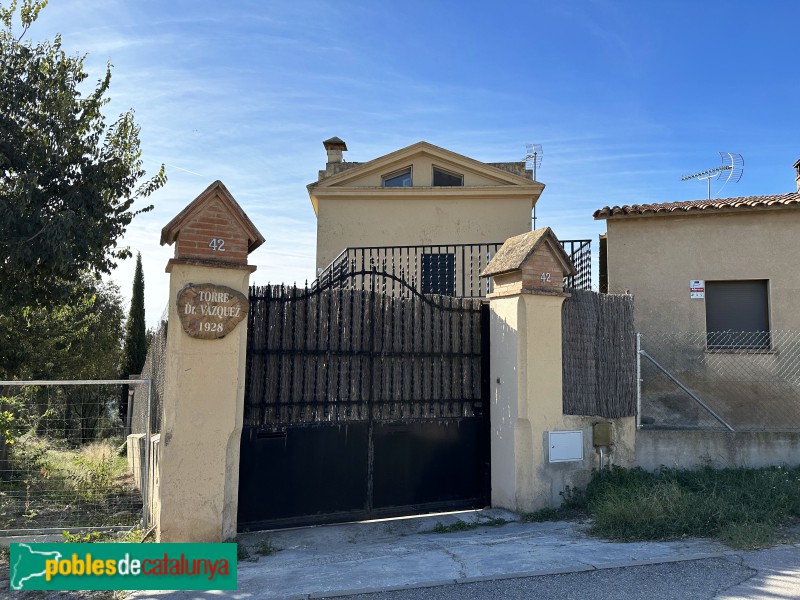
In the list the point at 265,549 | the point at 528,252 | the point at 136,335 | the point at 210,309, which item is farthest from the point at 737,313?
the point at 136,335

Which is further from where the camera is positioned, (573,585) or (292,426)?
(292,426)

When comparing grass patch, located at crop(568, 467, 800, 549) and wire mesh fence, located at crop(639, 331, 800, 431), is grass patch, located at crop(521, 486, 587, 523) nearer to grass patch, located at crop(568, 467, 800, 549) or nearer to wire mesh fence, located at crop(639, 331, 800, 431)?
grass patch, located at crop(568, 467, 800, 549)

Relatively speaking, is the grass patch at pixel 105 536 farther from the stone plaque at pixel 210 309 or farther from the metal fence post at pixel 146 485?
the stone plaque at pixel 210 309

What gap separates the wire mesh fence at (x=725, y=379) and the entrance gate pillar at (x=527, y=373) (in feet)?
12.1

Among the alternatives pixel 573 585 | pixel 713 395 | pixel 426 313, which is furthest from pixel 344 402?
pixel 713 395

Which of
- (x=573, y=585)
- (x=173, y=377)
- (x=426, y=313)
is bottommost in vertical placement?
(x=573, y=585)

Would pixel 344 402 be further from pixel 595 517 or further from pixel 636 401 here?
pixel 636 401

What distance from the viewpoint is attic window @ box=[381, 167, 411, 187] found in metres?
16.5

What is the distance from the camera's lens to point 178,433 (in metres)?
5.50

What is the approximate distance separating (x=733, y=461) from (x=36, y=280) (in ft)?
30.4

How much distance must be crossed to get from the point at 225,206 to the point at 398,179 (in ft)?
36.6

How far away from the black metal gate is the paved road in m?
2.02

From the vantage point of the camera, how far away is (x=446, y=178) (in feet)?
54.7
